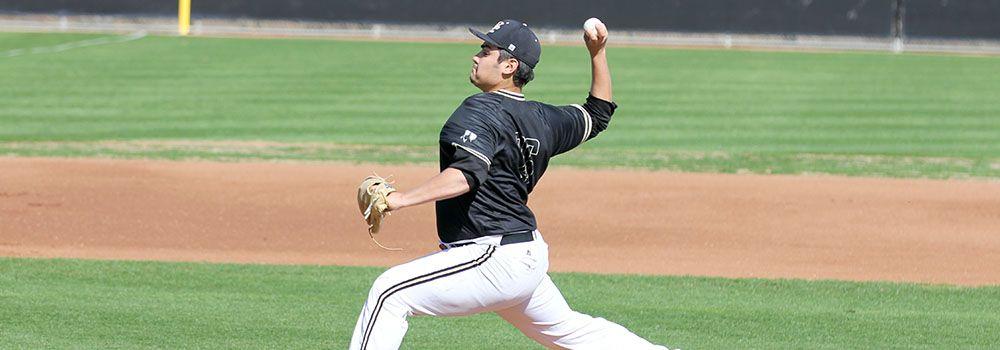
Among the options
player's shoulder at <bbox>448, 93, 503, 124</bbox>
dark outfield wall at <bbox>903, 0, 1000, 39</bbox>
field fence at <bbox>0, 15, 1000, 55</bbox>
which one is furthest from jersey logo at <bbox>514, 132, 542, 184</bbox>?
dark outfield wall at <bbox>903, 0, 1000, 39</bbox>

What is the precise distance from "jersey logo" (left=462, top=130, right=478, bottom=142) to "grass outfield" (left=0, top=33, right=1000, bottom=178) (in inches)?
413

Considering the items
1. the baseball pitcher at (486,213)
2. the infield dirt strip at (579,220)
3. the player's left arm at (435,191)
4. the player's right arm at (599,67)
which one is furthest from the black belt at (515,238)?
the infield dirt strip at (579,220)

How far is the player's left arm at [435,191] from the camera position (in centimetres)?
480

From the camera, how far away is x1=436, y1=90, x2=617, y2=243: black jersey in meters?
4.98

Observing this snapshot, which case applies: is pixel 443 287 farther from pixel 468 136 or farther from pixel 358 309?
pixel 358 309

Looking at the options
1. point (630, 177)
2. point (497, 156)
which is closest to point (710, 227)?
point (630, 177)

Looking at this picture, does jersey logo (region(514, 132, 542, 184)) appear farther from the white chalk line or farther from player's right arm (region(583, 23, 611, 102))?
the white chalk line

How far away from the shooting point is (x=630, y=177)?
14344mm

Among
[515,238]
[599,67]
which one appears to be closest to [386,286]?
[515,238]

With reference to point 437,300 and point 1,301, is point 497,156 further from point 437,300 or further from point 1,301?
point 1,301

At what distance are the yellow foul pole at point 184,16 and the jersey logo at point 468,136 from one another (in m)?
25.7

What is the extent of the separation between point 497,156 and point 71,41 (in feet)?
81.3

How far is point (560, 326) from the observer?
5430 millimetres

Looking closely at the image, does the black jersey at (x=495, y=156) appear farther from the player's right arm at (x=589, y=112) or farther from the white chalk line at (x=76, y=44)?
the white chalk line at (x=76, y=44)
